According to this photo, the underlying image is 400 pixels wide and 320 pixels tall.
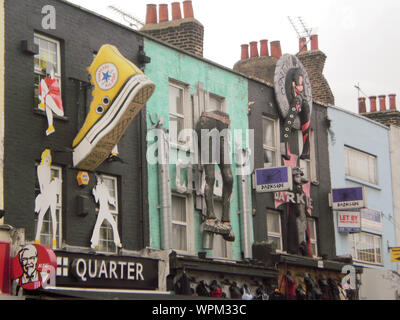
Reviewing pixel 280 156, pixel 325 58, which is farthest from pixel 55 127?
pixel 325 58

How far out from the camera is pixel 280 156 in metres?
26.8

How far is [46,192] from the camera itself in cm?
1848

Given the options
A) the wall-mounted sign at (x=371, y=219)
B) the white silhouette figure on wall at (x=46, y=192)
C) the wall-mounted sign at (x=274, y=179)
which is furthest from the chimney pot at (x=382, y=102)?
the white silhouette figure on wall at (x=46, y=192)

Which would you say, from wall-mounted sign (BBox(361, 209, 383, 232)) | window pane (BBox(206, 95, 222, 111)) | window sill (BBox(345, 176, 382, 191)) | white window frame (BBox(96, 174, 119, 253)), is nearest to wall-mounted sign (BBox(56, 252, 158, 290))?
white window frame (BBox(96, 174, 119, 253))

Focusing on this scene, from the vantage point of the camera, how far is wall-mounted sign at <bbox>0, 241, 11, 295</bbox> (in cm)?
1675

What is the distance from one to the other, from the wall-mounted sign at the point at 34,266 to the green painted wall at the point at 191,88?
4972mm

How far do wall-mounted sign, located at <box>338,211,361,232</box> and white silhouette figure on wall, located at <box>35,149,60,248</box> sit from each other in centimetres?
1318

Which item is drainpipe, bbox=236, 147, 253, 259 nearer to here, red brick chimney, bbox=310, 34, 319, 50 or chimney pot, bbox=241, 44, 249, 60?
chimney pot, bbox=241, 44, 249, 60

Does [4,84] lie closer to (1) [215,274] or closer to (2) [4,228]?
(2) [4,228]

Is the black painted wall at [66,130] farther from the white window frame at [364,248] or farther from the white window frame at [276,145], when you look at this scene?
the white window frame at [364,248]

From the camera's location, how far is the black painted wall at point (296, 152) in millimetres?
25562

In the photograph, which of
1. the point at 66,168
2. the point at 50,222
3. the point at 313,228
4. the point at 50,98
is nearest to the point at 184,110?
the point at 66,168

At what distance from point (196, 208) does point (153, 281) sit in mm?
3003

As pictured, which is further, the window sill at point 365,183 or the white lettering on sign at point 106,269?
the window sill at point 365,183
